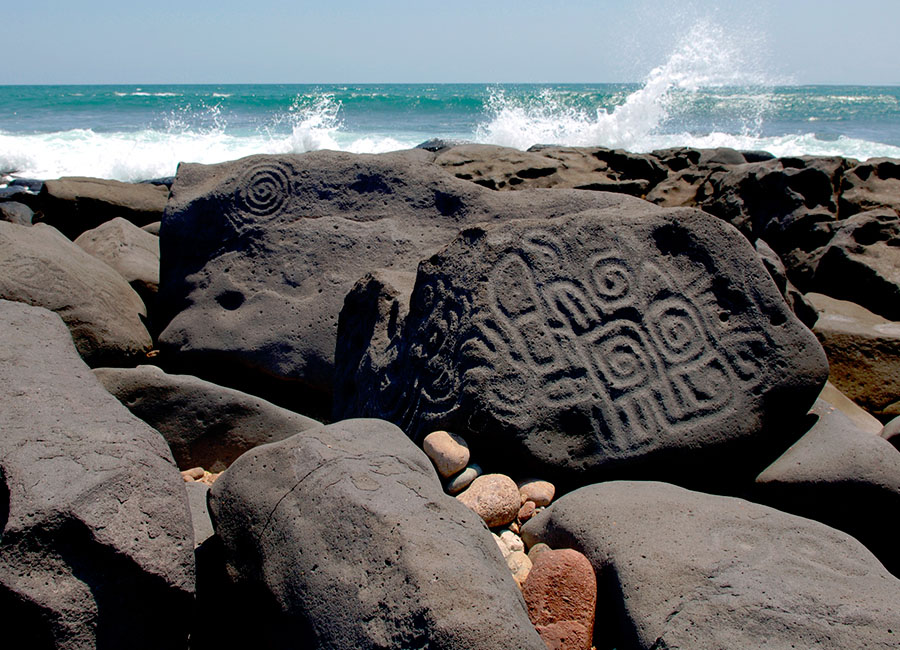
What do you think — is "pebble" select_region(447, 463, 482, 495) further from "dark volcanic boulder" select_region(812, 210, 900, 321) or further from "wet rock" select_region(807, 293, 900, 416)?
"dark volcanic boulder" select_region(812, 210, 900, 321)

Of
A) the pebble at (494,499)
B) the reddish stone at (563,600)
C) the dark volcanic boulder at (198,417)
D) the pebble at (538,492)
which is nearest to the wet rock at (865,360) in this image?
the pebble at (538,492)

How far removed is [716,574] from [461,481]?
0.88 metres

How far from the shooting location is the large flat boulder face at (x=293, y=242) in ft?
12.3

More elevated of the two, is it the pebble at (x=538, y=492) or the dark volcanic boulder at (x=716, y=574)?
the dark volcanic boulder at (x=716, y=574)

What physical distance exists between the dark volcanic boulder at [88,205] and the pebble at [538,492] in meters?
5.45

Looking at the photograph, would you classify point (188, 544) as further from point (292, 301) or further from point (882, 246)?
point (882, 246)

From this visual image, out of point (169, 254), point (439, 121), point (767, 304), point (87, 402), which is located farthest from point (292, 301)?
point (439, 121)

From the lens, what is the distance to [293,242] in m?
3.98

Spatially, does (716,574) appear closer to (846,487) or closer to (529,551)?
(529,551)

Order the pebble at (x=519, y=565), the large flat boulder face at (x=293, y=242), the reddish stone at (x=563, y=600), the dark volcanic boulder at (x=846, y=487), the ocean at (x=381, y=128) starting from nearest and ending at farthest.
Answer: the reddish stone at (x=563, y=600)
the pebble at (x=519, y=565)
the dark volcanic boulder at (x=846, y=487)
the large flat boulder face at (x=293, y=242)
the ocean at (x=381, y=128)

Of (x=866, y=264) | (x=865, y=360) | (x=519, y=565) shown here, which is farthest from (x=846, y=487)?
(x=866, y=264)

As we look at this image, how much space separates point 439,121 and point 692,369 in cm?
2660

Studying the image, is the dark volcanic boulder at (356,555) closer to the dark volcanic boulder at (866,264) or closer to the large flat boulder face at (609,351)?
the large flat boulder face at (609,351)

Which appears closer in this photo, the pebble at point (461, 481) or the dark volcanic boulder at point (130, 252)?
the pebble at point (461, 481)
